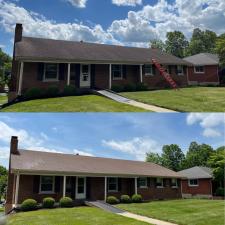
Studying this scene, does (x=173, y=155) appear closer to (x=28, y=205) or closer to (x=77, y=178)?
(x=77, y=178)

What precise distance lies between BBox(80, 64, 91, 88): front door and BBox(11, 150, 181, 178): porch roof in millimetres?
5980

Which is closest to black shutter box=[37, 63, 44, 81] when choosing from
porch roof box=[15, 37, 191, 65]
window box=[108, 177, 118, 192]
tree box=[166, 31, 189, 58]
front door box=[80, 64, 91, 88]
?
porch roof box=[15, 37, 191, 65]

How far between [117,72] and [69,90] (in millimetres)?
6033

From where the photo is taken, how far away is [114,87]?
2367 cm

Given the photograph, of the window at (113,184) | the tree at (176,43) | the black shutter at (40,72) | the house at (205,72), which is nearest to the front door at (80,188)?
the window at (113,184)

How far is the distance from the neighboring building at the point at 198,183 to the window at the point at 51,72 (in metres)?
17.5

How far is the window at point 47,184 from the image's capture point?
19672 millimetres

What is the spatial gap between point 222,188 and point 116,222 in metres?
21.6

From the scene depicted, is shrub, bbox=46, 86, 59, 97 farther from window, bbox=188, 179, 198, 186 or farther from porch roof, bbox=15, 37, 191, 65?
window, bbox=188, 179, 198, 186

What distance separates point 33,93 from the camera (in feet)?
66.2

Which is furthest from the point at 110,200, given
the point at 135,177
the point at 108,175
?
the point at 135,177

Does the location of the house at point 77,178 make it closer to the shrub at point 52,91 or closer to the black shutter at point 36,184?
the black shutter at point 36,184

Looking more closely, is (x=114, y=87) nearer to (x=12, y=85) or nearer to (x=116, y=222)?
(x=12, y=85)

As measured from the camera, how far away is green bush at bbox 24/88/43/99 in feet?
65.8
